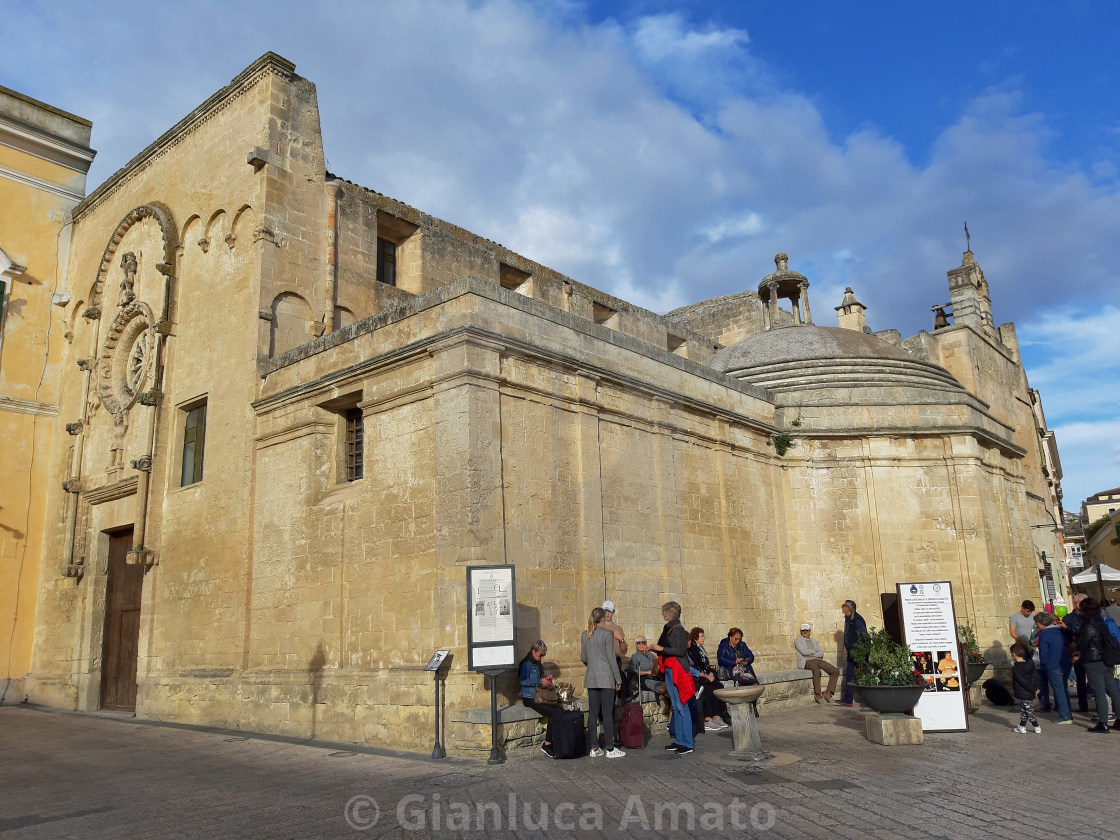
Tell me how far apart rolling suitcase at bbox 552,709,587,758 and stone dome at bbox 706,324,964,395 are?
10116mm

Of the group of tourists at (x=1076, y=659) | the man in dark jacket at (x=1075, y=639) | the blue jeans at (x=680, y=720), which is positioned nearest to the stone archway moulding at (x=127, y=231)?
the blue jeans at (x=680, y=720)

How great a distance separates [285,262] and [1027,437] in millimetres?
26224

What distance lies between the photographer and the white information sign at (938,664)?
10234 millimetres

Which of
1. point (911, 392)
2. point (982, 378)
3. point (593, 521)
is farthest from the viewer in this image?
point (982, 378)

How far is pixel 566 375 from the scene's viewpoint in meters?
12.0

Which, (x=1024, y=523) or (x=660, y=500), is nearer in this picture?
(x=660, y=500)

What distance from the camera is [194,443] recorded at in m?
15.3

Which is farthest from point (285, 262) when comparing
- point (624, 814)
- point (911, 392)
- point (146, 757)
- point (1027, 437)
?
point (1027, 437)

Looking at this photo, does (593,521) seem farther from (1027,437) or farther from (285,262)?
(1027,437)

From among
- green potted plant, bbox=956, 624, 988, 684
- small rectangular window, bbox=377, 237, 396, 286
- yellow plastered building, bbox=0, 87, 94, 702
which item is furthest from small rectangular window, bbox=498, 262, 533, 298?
green potted plant, bbox=956, 624, 988, 684

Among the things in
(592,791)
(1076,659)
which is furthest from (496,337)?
(1076,659)

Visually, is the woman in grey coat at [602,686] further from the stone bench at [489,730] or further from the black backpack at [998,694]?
the black backpack at [998,694]

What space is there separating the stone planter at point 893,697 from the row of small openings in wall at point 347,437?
7.19 m

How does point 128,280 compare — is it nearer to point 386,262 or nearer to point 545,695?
point 386,262
